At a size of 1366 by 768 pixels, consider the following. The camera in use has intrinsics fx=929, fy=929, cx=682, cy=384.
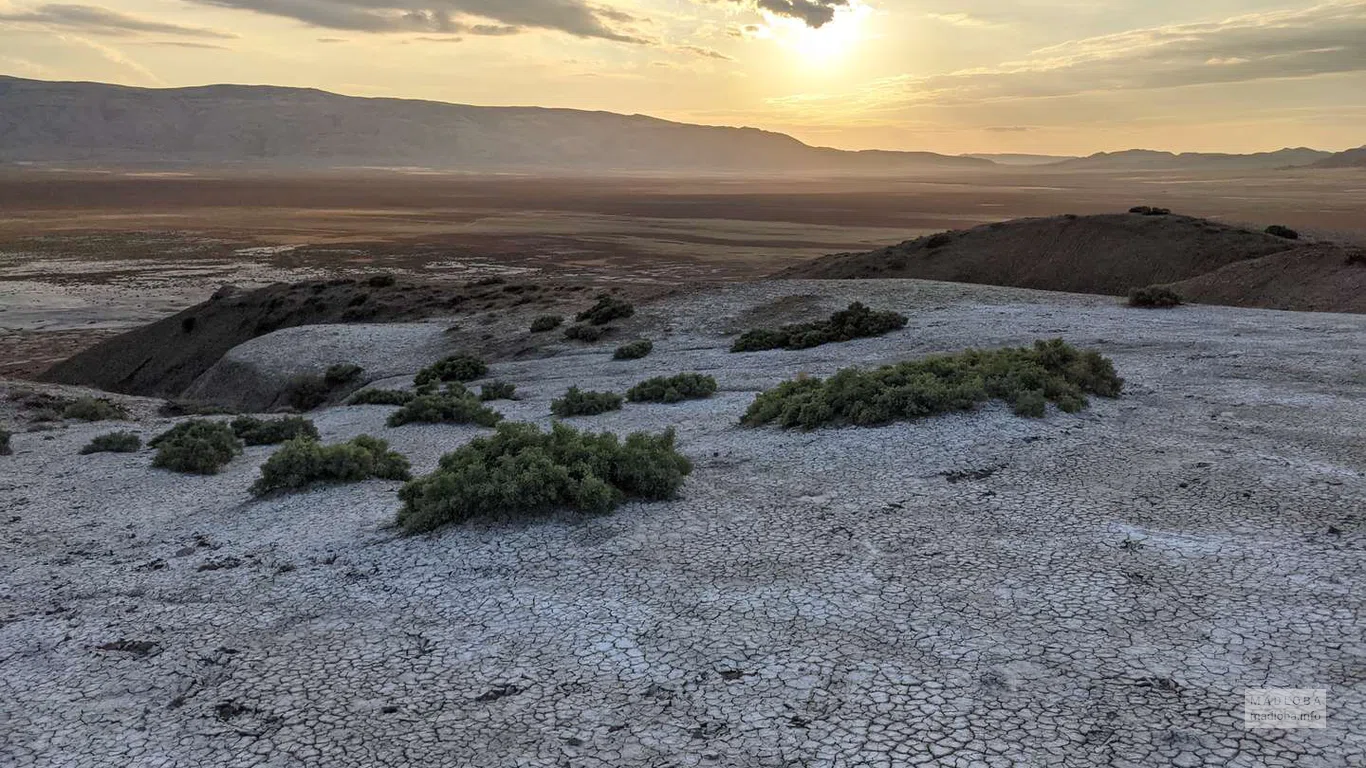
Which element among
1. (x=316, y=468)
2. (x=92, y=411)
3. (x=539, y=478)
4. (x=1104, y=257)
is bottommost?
(x=92, y=411)

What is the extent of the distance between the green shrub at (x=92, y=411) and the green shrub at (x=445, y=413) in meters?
7.12

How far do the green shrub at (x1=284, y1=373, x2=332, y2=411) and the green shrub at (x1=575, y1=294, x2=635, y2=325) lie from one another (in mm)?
8202

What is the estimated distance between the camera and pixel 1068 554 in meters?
8.18

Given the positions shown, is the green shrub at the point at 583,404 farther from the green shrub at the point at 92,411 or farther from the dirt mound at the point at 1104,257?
the dirt mound at the point at 1104,257

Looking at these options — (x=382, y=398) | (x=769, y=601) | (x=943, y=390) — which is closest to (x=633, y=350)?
(x=382, y=398)

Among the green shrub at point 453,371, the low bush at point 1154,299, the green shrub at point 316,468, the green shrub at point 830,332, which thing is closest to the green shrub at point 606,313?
the green shrub at point 453,371

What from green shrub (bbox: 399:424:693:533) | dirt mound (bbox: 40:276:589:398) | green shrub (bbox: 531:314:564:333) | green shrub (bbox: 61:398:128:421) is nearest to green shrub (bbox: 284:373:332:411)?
green shrub (bbox: 61:398:128:421)

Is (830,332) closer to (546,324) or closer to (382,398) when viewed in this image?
(546,324)

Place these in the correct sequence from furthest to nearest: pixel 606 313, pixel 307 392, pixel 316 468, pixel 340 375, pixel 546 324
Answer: pixel 546 324, pixel 606 313, pixel 340 375, pixel 307 392, pixel 316 468

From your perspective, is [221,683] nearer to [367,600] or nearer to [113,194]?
[367,600]

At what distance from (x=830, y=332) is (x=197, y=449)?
1503 centimetres

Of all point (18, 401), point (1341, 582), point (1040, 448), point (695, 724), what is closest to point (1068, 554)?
point (1341, 582)

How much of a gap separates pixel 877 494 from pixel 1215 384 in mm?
7956

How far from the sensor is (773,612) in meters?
7.28
